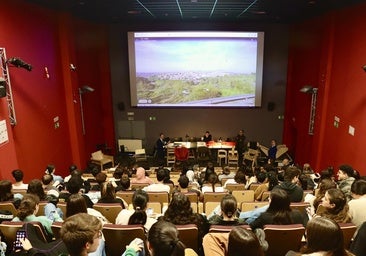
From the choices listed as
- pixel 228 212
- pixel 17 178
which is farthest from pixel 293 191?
pixel 17 178

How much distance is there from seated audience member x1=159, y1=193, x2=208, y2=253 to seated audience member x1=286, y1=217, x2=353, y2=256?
162cm

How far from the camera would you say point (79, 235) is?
193 cm

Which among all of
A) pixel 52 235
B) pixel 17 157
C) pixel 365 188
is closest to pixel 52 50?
pixel 17 157

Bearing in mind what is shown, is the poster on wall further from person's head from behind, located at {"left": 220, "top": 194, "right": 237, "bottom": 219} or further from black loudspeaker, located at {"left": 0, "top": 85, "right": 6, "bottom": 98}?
person's head from behind, located at {"left": 220, "top": 194, "right": 237, "bottom": 219}

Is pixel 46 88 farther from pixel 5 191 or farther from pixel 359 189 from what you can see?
pixel 359 189

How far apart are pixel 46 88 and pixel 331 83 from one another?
758 centimetres

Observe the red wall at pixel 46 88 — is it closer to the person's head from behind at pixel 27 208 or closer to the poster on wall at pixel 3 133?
the poster on wall at pixel 3 133

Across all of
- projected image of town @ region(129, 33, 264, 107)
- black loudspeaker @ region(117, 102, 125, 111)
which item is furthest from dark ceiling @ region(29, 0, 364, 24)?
black loudspeaker @ region(117, 102, 125, 111)

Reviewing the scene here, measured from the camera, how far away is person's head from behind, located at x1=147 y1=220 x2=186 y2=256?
1.97 metres

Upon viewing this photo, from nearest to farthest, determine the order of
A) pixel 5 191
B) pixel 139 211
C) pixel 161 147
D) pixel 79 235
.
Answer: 1. pixel 79 235
2. pixel 139 211
3. pixel 5 191
4. pixel 161 147

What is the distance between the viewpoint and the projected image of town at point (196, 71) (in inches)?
477

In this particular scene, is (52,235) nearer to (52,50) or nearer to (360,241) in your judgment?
(360,241)

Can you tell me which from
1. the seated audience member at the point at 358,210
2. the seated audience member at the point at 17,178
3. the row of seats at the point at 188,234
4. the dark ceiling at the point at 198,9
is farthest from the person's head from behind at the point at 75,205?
the dark ceiling at the point at 198,9

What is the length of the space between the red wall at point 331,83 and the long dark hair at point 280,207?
4.56 metres
